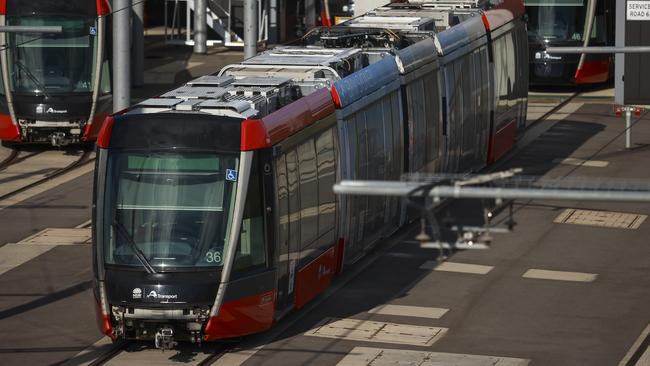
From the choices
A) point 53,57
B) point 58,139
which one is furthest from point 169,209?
point 53,57

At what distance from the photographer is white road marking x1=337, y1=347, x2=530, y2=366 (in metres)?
21.5

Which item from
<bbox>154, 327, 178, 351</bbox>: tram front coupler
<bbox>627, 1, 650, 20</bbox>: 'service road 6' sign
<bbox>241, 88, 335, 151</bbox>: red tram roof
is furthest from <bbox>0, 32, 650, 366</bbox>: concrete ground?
<bbox>627, 1, 650, 20</bbox>: 'service road 6' sign

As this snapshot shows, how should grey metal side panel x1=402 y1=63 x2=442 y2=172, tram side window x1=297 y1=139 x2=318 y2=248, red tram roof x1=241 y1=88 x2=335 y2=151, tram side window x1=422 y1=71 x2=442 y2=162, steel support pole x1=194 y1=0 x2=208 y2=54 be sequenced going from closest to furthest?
1. red tram roof x1=241 y1=88 x2=335 y2=151
2. tram side window x1=297 y1=139 x2=318 y2=248
3. grey metal side panel x1=402 y1=63 x2=442 y2=172
4. tram side window x1=422 y1=71 x2=442 y2=162
5. steel support pole x1=194 y1=0 x2=208 y2=54

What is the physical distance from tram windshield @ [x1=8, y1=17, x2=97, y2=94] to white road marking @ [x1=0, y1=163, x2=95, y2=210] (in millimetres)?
2047

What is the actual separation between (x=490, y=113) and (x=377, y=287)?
10.0 meters

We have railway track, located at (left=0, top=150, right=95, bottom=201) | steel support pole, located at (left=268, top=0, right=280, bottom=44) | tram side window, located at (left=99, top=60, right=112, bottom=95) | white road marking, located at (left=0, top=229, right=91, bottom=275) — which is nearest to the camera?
white road marking, located at (left=0, top=229, right=91, bottom=275)

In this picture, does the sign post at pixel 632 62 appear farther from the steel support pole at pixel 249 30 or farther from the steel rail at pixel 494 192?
the steel rail at pixel 494 192

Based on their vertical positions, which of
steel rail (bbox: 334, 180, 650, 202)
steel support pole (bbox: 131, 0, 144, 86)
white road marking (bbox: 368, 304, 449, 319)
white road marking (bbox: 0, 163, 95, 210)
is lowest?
white road marking (bbox: 368, 304, 449, 319)

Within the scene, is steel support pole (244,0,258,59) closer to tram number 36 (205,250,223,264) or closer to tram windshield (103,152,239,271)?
tram windshield (103,152,239,271)

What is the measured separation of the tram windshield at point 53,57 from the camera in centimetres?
3681

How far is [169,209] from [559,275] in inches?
293

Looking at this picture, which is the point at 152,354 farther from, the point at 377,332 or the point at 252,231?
the point at 377,332

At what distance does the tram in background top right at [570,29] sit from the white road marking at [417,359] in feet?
78.8

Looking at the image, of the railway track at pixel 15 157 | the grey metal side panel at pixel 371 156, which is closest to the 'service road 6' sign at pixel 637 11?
the grey metal side panel at pixel 371 156
